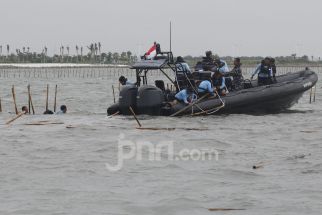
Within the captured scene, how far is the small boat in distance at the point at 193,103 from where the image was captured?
21422mm

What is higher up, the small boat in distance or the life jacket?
the life jacket

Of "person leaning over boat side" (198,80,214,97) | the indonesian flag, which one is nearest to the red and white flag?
the indonesian flag

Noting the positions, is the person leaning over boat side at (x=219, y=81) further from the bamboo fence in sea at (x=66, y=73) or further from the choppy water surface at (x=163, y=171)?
the bamboo fence in sea at (x=66, y=73)

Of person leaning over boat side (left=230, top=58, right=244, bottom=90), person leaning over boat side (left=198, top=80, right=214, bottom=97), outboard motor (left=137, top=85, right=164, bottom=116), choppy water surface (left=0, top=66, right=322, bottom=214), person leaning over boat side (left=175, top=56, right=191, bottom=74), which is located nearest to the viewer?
choppy water surface (left=0, top=66, right=322, bottom=214)

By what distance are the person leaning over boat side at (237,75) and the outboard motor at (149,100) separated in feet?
11.7

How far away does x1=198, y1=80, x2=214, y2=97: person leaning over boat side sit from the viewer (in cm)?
2175

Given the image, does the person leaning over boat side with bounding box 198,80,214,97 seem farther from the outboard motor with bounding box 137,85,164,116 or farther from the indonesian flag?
the indonesian flag

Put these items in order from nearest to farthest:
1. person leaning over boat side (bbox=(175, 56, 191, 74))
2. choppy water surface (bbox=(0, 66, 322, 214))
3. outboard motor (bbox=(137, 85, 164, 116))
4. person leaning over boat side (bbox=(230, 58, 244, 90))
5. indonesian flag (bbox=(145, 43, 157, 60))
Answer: choppy water surface (bbox=(0, 66, 322, 214)), outboard motor (bbox=(137, 85, 164, 116)), person leaning over boat side (bbox=(175, 56, 191, 74)), indonesian flag (bbox=(145, 43, 157, 60)), person leaning over boat side (bbox=(230, 58, 244, 90))

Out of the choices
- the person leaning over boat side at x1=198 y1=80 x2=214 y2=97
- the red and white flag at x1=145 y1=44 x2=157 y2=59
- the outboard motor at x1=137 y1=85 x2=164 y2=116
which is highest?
the red and white flag at x1=145 y1=44 x2=157 y2=59

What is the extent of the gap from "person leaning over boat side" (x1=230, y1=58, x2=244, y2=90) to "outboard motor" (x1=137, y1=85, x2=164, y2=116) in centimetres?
357

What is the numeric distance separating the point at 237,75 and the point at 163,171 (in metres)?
11.5

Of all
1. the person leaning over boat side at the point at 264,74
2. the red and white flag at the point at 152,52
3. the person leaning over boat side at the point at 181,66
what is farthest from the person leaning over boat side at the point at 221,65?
the red and white flag at the point at 152,52

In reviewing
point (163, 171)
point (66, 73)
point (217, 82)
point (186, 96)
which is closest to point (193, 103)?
point (186, 96)

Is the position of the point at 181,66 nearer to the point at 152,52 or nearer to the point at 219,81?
the point at 152,52
